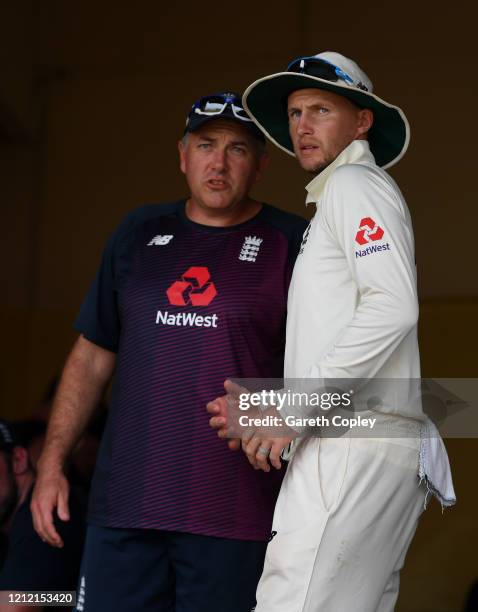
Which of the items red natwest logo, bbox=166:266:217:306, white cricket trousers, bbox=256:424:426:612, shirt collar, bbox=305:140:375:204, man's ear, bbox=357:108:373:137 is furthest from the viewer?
red natwest logo, bbox=166:266:217:306

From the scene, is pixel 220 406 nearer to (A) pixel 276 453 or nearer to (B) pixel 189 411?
(A) pixel 276 453

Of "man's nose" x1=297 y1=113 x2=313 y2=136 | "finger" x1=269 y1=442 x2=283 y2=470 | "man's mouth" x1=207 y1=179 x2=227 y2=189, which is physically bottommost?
"finger" x1=269 y1=442 x2=283 y2=470

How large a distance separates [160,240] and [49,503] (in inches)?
31.4

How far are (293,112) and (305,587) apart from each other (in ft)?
3.85

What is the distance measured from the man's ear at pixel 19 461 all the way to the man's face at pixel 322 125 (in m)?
1.45

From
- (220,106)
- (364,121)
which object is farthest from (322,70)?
(220,106)

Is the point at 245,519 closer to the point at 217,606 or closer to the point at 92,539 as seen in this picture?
the point at 217,606

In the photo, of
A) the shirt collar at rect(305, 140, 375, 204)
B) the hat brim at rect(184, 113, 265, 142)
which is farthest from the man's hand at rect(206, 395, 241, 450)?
the hat brim at rect(184, 113, 265, 142)

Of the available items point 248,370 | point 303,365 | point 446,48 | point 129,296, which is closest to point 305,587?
point 303,365

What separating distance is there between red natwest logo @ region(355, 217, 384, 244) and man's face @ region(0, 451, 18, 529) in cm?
165

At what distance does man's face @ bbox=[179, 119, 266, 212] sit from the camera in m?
2.89

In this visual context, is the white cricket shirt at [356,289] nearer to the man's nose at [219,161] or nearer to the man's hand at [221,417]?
the man's hand at [221,417]

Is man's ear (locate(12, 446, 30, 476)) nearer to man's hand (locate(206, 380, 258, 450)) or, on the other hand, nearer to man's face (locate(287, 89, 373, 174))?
man's hand (locate(206, 380, 258, 450))

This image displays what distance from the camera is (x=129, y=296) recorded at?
2.83 metres
